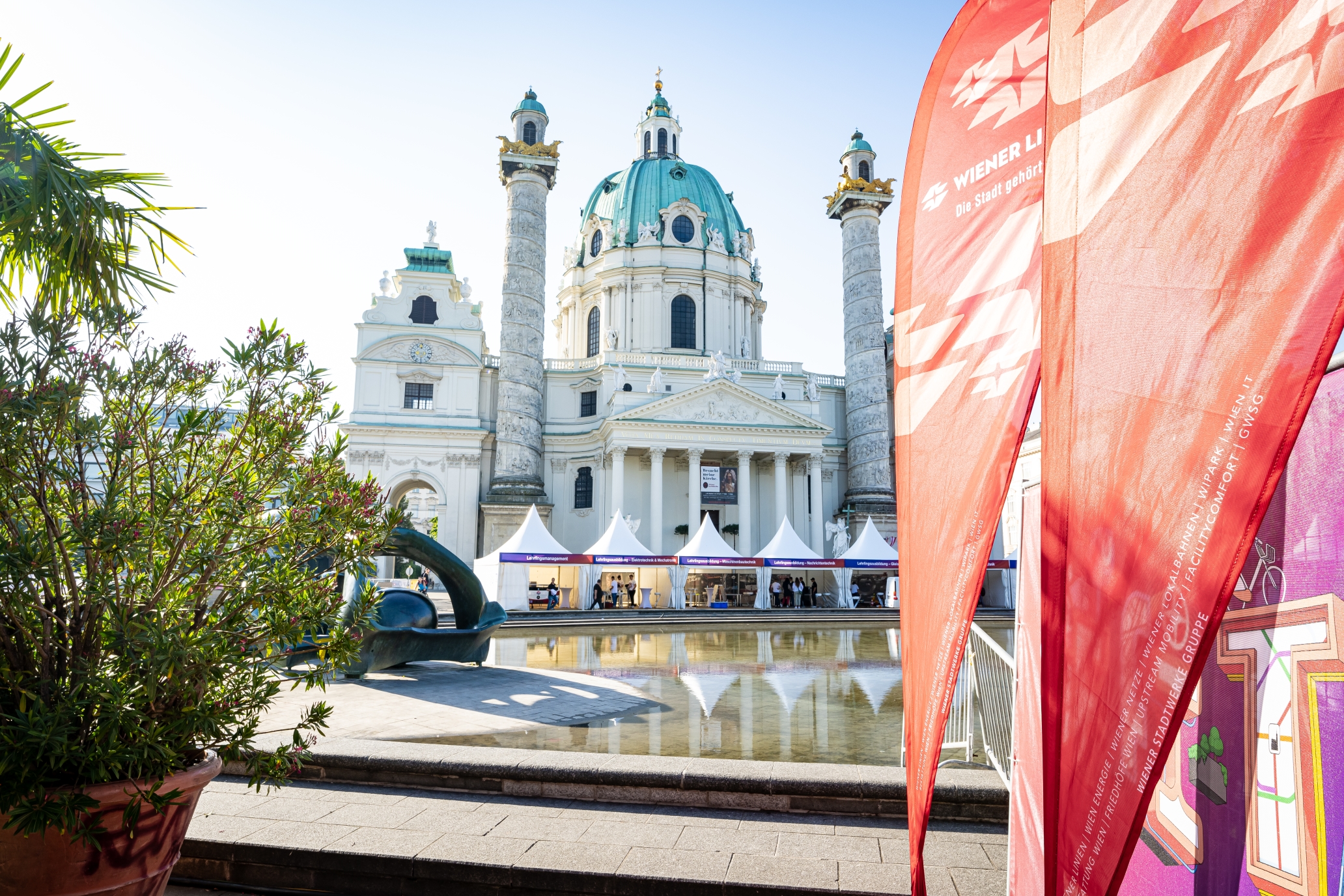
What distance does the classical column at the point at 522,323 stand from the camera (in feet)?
117

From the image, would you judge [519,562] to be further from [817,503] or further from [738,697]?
[817,503]

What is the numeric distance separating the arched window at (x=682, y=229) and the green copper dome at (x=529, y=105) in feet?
42.1

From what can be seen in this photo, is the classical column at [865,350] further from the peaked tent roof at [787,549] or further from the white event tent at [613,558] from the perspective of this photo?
the white event tent at [613,558]

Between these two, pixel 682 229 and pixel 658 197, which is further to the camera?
pixel 658 197

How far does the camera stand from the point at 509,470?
3616cm

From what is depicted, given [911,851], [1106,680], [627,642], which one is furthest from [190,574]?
[627,642]

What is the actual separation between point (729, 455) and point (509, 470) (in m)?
11.3

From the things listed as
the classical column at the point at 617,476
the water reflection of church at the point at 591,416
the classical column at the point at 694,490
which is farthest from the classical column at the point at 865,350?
the classical column at the point at 617,476

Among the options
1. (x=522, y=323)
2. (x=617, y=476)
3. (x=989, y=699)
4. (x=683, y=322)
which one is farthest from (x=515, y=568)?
(x=683, y=322)

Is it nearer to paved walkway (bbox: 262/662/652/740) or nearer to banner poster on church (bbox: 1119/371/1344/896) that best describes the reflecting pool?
paved walkway (bbox: 262/662/652/740)

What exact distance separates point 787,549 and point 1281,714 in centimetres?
2625

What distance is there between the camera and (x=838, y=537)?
37.5 metres

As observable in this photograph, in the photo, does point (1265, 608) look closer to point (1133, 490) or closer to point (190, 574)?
point (1133, 490)

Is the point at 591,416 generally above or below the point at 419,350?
below
